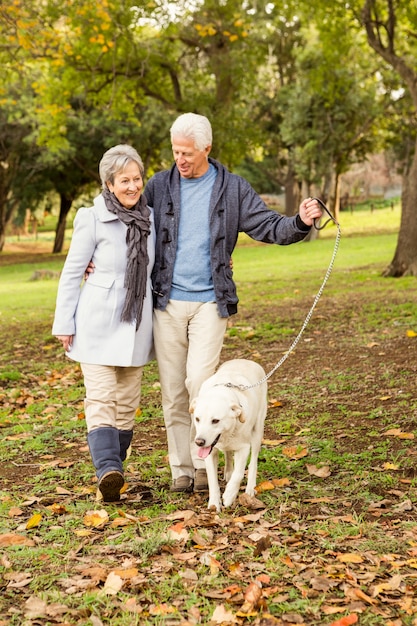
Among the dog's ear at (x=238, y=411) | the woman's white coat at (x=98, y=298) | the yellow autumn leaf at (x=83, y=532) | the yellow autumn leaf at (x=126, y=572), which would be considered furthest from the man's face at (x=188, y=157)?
the yellow autumn leaf at (x=126, y=572)

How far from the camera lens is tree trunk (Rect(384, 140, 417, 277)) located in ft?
55.1

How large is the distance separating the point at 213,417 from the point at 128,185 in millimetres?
1567

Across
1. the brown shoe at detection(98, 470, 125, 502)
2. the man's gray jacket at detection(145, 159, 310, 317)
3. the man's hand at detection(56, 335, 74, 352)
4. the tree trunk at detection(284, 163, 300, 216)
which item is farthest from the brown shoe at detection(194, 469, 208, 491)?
the tree trunk at detection(284, 163, 300, 216)

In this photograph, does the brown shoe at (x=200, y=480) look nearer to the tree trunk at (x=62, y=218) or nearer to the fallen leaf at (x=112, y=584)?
the fallen leaf at (x=112, y=584)

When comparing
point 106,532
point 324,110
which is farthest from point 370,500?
point 324,110

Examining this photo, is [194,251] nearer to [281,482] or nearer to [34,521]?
[281,482]

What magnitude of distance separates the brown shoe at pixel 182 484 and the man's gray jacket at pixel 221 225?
1.15 m

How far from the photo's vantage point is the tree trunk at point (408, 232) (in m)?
16.8

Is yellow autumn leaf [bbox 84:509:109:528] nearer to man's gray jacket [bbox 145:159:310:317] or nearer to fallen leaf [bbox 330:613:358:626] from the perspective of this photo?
man's gray jacket [bbox 145:159:310:317]

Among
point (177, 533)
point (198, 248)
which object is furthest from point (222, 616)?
point (198, 248)

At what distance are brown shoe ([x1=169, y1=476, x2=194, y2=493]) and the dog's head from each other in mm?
747

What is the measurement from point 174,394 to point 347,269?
51.8ft

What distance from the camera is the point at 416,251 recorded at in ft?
55.9

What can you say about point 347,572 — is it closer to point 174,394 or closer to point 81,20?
point 174,394
